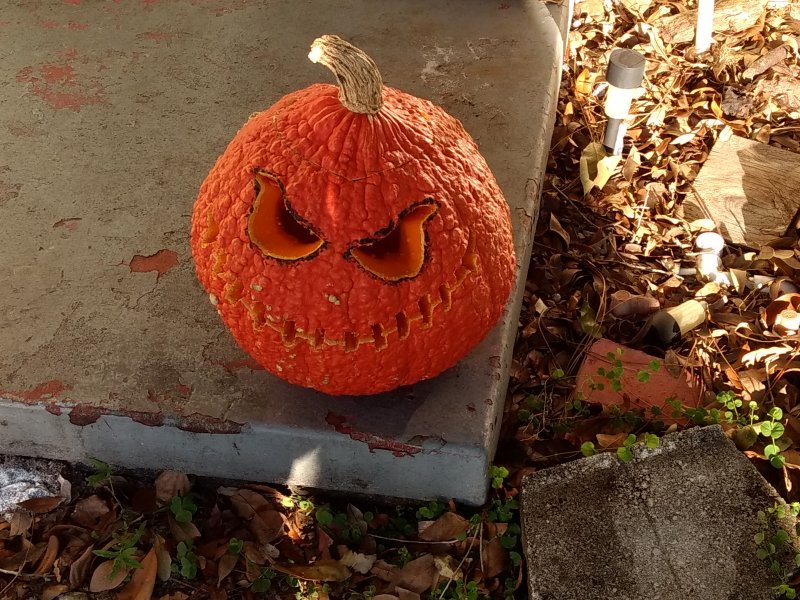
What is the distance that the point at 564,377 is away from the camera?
95.3 inches

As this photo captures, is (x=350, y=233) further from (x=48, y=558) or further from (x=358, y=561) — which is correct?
(x=48, y=558)

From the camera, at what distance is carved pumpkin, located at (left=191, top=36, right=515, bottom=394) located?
1545mm

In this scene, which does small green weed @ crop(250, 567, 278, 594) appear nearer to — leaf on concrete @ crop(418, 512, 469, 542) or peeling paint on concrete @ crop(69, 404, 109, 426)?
leaf on concrete @ crop(418, 512, 469, 542)

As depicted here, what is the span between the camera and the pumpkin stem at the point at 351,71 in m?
1.46

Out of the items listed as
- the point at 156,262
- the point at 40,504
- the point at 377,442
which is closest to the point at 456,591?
the point at 377,442

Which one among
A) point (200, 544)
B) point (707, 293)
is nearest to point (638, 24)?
point (707, 293)

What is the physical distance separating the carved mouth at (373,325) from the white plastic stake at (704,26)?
2.35 metres

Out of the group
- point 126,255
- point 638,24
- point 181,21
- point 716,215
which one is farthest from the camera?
point 638,24

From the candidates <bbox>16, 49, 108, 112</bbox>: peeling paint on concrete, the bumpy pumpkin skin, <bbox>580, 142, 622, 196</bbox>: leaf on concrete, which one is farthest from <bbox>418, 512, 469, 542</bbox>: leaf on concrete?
<bbox>16, 49, 108, 112</bbox>: peeling paint on concrete

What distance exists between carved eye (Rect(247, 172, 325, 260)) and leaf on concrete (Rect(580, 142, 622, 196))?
5.45ft

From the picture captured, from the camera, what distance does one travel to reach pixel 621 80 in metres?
2.77

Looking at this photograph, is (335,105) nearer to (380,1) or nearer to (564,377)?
(564,377)

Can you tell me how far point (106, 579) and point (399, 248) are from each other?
113cm

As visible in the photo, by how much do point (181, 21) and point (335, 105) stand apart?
6.19 feet
